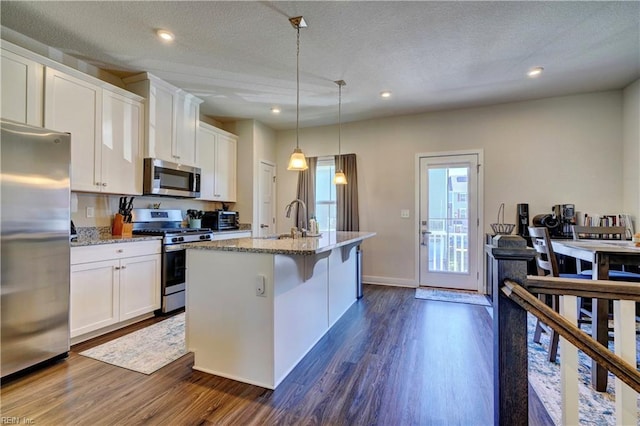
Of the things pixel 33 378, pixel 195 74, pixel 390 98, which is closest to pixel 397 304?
pixel 390 98

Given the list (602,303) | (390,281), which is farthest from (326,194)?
(602,303)

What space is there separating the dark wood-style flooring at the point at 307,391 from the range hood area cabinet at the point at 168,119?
216 cm

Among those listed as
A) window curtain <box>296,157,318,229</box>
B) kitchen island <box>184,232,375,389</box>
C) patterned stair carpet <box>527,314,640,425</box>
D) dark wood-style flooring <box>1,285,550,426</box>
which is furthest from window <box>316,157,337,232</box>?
patterned stair carpet <box>527,314,640,425</box>

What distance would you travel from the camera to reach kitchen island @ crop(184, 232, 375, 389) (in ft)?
6.30

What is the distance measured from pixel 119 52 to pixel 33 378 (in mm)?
2827

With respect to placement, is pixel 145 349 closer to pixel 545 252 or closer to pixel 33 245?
pixel 33 245

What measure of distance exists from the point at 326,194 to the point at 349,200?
0.49 metres

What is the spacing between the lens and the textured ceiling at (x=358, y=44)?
220 centimetres

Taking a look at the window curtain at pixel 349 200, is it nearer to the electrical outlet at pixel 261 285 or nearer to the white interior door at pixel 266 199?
the white interior door at pixel 266 199

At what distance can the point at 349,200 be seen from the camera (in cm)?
486

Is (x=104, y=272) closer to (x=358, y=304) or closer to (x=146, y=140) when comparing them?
(x=146, y=140)

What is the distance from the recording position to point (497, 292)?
109cm

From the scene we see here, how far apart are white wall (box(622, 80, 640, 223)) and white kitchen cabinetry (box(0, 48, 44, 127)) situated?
6.13 metres

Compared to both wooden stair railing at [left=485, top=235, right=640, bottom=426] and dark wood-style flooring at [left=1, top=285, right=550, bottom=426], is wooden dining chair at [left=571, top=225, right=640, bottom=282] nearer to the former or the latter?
dark wood-style flooring at [left=1, top=285, right=550, bottom=426]
